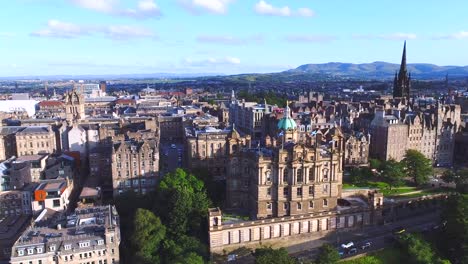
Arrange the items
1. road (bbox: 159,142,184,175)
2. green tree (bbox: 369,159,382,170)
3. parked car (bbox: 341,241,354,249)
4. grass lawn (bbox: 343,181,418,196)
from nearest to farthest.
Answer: parked car (bbox: 341,241,354,249) < grass lawn (bbox: 343,181,418,196) < green tree (bbox: 369,159,382,170) < road (bbox: 159,142,184,175)

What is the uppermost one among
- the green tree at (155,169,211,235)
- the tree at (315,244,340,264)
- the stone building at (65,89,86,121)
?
the stone building at (65,89,86,121)

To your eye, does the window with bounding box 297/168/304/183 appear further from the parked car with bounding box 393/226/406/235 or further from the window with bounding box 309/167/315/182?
the parked car with bounding box 393/226/406/235

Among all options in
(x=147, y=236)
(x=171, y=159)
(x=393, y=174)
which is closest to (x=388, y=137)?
(x=393, y=174)

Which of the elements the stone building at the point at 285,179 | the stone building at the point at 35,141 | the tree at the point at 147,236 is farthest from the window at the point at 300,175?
the stone building at the point at 35,141

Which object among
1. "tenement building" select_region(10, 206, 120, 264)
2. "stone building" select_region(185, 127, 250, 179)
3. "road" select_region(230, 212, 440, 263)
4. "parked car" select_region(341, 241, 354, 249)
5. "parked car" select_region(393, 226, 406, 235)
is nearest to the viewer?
"tenement building" select_region(10, 206, 120, 264)

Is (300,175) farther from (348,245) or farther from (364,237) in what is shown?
(364,237)

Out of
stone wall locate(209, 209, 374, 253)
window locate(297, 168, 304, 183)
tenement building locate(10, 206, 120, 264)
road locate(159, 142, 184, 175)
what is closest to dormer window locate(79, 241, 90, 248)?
tenement building locate(10, 206, 120, 264)

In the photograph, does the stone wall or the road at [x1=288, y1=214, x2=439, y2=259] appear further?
the road at [x1=288, y1=214, x2=439, y2=259]
